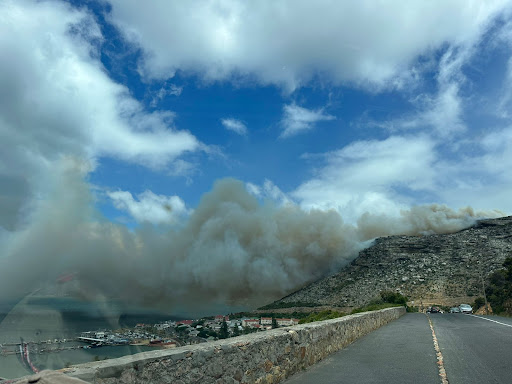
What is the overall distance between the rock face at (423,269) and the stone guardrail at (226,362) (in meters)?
55.9

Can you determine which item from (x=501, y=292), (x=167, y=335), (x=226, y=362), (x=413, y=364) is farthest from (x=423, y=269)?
(x=226, y=362)

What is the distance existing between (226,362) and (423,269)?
3333 inches

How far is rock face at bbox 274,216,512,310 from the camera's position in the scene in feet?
222

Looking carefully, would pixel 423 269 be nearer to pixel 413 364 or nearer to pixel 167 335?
pixel 413 364

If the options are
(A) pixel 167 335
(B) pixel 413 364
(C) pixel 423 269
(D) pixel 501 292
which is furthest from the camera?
(C) pixel 423 269

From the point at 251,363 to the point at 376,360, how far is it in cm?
420

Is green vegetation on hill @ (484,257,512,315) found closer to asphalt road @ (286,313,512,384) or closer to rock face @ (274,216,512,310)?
rock face @ (274,216,512,310)

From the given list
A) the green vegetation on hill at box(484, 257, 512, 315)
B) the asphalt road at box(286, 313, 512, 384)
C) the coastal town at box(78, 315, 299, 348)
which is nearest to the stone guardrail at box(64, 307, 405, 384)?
the asphalt road at box(286, 313, 512, 384)

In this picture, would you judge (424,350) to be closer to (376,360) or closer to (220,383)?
(376,360)

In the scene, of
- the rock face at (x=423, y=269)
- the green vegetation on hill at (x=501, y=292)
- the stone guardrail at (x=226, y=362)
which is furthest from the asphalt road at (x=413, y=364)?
the rock face at (x=423, y=269)

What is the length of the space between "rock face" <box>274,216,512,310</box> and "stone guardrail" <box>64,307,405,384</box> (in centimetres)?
5587

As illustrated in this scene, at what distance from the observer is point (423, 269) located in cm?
8038

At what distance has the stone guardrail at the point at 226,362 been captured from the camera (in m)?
3.50

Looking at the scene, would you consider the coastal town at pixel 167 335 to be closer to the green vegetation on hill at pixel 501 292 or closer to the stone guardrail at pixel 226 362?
the stone guardrail at pixel 226 362
